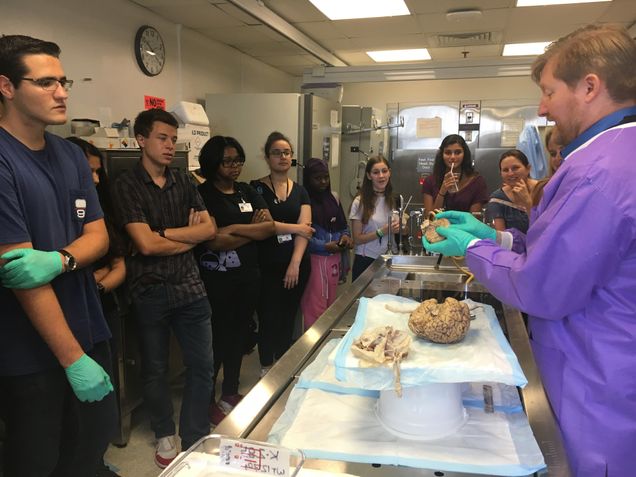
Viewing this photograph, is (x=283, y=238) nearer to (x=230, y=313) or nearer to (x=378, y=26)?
(x=230, y=313)

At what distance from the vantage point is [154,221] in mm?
2033

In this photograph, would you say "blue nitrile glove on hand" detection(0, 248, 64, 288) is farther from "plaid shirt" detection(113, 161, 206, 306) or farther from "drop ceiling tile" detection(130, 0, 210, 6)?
"drop ceiling tile" detection(130, 0, 210, 6)

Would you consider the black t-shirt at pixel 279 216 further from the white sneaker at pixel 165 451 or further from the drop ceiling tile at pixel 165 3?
the drop ceiling tile at pixel 165 3

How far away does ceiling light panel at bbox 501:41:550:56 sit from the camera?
4949 mm

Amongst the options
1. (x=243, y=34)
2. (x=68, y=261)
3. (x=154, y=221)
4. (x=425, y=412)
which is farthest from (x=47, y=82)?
(x=243, y=34)

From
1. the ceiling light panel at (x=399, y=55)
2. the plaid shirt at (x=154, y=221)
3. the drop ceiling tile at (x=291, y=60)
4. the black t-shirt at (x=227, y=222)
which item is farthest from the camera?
the drop ceiling tile at (x=291, y=60)

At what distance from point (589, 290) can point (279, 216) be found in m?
2.02

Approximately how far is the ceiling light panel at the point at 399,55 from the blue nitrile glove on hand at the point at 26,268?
4699 millimetres

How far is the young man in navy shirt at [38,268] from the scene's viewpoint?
4.20ft

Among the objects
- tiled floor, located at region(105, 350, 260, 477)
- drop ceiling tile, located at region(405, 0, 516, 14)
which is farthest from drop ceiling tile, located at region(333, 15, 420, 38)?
tiled floor, located at region(105, 350, 260, 477)

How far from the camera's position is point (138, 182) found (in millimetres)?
2014

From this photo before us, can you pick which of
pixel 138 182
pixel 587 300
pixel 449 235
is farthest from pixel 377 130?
pixel 587 300

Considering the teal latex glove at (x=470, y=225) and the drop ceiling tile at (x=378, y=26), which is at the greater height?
the drop ceiling tile at (x=378, y=26)

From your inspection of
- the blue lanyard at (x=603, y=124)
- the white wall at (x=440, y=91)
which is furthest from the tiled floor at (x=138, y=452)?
the white wall at (x=440, y=91)
